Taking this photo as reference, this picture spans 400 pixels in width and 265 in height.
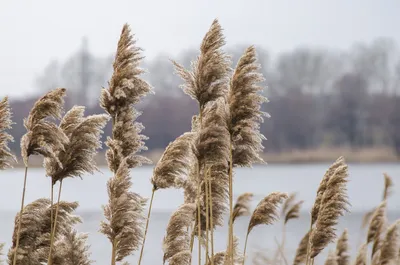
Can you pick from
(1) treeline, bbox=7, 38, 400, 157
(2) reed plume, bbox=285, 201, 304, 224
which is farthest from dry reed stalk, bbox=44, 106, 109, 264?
(1) treeline, bbox=7, 38, 400, 157

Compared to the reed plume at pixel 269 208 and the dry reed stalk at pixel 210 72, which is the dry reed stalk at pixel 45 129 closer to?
the dry reed stalk at pixel 210 72

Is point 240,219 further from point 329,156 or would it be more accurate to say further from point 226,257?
point 329,156

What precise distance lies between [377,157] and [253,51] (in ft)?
230

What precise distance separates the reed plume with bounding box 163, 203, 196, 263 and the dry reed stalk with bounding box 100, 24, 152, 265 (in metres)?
0.28

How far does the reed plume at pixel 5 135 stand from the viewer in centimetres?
409

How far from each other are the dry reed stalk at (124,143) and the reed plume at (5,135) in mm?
561

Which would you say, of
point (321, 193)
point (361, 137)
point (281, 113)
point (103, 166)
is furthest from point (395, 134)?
point (321, 193)

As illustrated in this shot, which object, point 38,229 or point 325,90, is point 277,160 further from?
point 38,229

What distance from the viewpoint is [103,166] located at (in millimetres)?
57031

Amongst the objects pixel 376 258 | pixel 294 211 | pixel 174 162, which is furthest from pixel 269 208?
pixel 376 258

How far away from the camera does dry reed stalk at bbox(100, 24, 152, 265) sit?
4.29m

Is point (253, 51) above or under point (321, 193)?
above

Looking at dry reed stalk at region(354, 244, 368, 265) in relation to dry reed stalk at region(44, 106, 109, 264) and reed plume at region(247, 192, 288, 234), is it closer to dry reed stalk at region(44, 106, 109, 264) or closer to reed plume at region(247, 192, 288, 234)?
reed plume at region(247, 192, 288, 234)

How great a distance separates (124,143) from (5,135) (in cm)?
69
